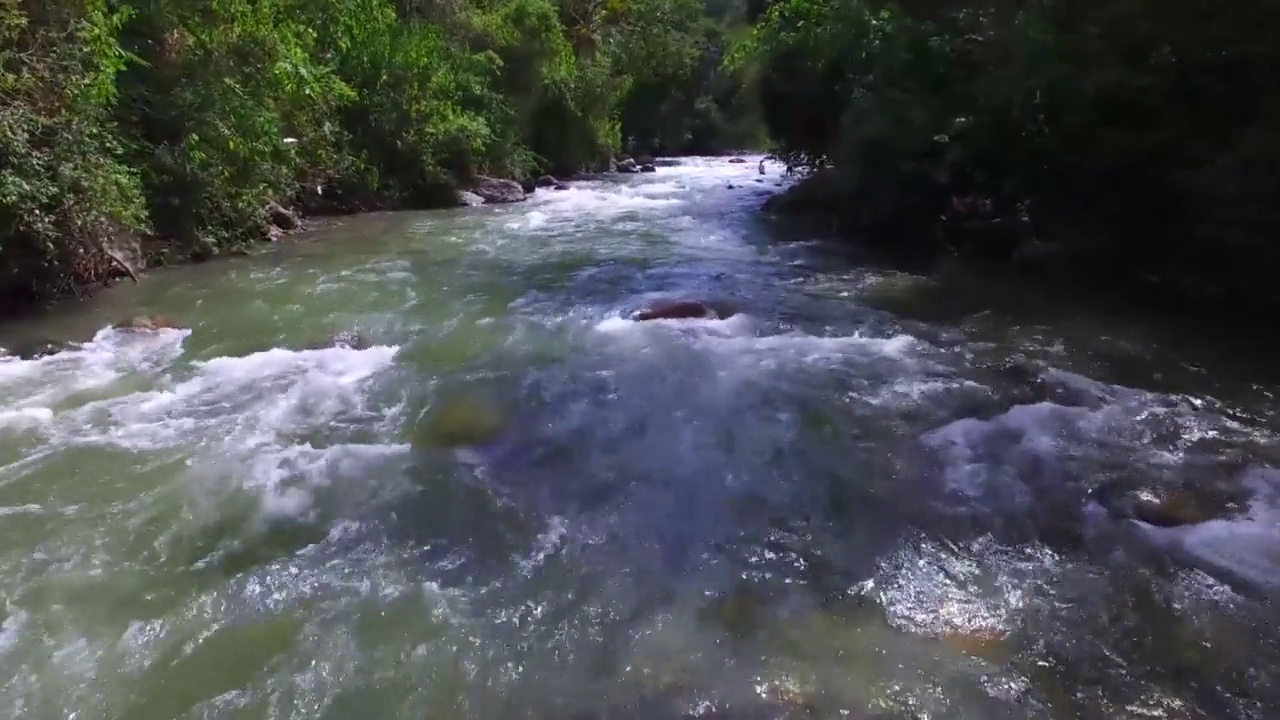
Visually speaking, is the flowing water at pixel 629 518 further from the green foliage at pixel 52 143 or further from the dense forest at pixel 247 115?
the dense forest at pixel 247 115

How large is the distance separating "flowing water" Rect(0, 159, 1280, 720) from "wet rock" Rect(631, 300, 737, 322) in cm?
25

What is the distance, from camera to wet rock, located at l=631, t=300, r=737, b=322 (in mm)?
9234

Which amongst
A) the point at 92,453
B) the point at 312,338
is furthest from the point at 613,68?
the point at 92,453

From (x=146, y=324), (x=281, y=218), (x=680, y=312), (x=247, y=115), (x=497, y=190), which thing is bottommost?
(x=497, y=190)

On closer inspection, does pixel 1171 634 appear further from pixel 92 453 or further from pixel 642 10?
pixel 642 10

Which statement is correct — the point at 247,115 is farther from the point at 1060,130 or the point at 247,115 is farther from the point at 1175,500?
the point at 1175,500

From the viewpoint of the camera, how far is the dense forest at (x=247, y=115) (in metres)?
8.81

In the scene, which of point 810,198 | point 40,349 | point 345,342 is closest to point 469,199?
point 810,198

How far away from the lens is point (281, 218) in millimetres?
14477

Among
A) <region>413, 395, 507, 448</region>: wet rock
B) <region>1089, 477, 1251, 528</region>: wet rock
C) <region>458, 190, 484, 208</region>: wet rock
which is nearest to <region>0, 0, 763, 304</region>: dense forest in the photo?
<region>458, 190, 484, 208</region>: wet rock

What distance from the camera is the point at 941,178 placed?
12773mm

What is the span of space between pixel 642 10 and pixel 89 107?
95.4 ft

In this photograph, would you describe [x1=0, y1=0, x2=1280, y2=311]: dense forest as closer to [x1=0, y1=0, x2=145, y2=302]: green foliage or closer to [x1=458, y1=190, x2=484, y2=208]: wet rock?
[x1=0, y1=0, x2=145, y2=302]: green foliage

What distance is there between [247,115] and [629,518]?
908 cm
